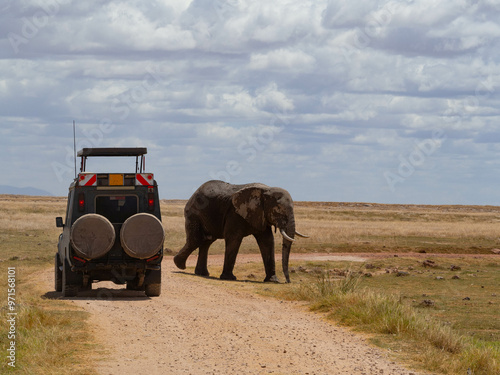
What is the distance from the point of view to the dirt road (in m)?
10.2

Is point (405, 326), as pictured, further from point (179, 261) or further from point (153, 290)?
point (179, 261)

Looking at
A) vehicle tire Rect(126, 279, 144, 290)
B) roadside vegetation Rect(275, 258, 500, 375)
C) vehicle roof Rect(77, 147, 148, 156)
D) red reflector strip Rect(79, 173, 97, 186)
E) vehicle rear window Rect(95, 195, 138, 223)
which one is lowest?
roadside vegetation Rect(275, 258, 500, 375)

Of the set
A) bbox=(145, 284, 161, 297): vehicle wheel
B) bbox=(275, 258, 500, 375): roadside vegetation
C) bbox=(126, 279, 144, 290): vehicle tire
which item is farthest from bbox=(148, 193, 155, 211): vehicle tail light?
bbox=(275, 258, 500, 375): roadside vegetation

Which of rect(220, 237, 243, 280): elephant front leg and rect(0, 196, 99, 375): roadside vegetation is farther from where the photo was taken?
rect(220, 237, 243, 280): elephant front leg

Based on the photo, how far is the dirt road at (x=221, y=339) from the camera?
1016cm

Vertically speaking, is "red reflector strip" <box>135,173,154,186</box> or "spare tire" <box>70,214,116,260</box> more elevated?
"red reflector strip" <box>135,173,154,186</box>

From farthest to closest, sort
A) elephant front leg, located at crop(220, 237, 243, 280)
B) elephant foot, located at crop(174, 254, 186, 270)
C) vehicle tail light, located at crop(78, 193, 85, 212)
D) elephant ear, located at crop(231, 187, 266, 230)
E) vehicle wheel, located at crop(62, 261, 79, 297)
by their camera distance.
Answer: elephant foot, located at crop(174, 254, 186, 270), elephant front leg, located at crop(220, 237, 243, 280), elephant ear, located at crop(231, 187, 266, 230), vehicle wheel, located at crop(62, 261, 79, 297), vehicle tail light, located at crop(78, 193, 85, 212)

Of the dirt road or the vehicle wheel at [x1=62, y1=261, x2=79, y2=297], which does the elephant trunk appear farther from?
the vehicle wheel at [x1=62, y1=261, x2=79, y2=297]

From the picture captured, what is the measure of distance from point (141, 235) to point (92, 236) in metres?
1.02

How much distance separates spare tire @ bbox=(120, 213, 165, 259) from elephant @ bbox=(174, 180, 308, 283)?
25.5 ft

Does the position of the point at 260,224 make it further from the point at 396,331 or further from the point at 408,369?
the point at 408,369

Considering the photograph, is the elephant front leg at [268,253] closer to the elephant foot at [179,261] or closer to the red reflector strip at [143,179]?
the elephant foot at [179,261]

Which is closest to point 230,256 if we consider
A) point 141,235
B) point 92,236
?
point 141,235

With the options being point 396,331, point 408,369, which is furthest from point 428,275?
point 408,369
